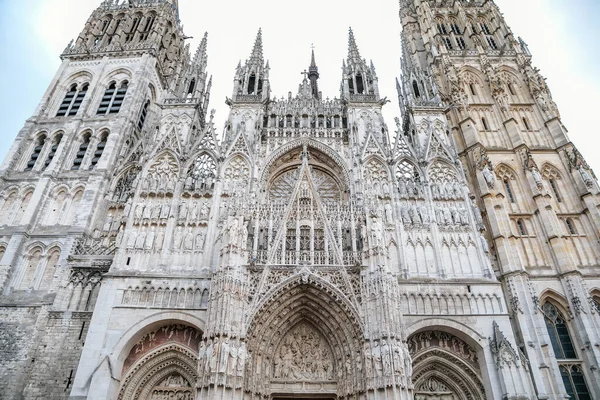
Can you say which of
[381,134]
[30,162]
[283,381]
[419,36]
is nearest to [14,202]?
[30,162]

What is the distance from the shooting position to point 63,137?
79.3 ft

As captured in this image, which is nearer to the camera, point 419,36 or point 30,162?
point 30,162

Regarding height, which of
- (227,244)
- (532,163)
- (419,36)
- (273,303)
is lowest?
(273,303)

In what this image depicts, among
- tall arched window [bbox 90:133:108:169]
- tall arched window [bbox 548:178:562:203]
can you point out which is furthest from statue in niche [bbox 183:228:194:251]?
tall arched window [bbox 548:178:562:203]

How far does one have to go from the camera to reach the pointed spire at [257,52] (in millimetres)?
27672

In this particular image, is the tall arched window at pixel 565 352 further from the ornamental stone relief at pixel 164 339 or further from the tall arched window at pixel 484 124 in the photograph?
the ornamental stone relief at pixel 164 339

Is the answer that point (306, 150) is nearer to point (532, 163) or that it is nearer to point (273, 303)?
point (273, 303)

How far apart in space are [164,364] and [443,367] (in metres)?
11.7

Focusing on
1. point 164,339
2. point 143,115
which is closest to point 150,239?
point 164,339

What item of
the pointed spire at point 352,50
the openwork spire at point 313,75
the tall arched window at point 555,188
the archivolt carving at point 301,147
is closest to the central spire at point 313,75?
the openwork spire at point 313,75

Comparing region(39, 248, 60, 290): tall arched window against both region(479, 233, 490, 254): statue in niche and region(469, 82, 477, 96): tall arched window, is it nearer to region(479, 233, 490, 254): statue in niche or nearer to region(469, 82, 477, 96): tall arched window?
region(479, 233, 490, 254): statue in niche

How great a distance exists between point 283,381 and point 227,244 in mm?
6023

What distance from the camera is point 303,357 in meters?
16.9

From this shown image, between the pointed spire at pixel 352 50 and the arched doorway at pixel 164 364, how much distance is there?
2022cm
